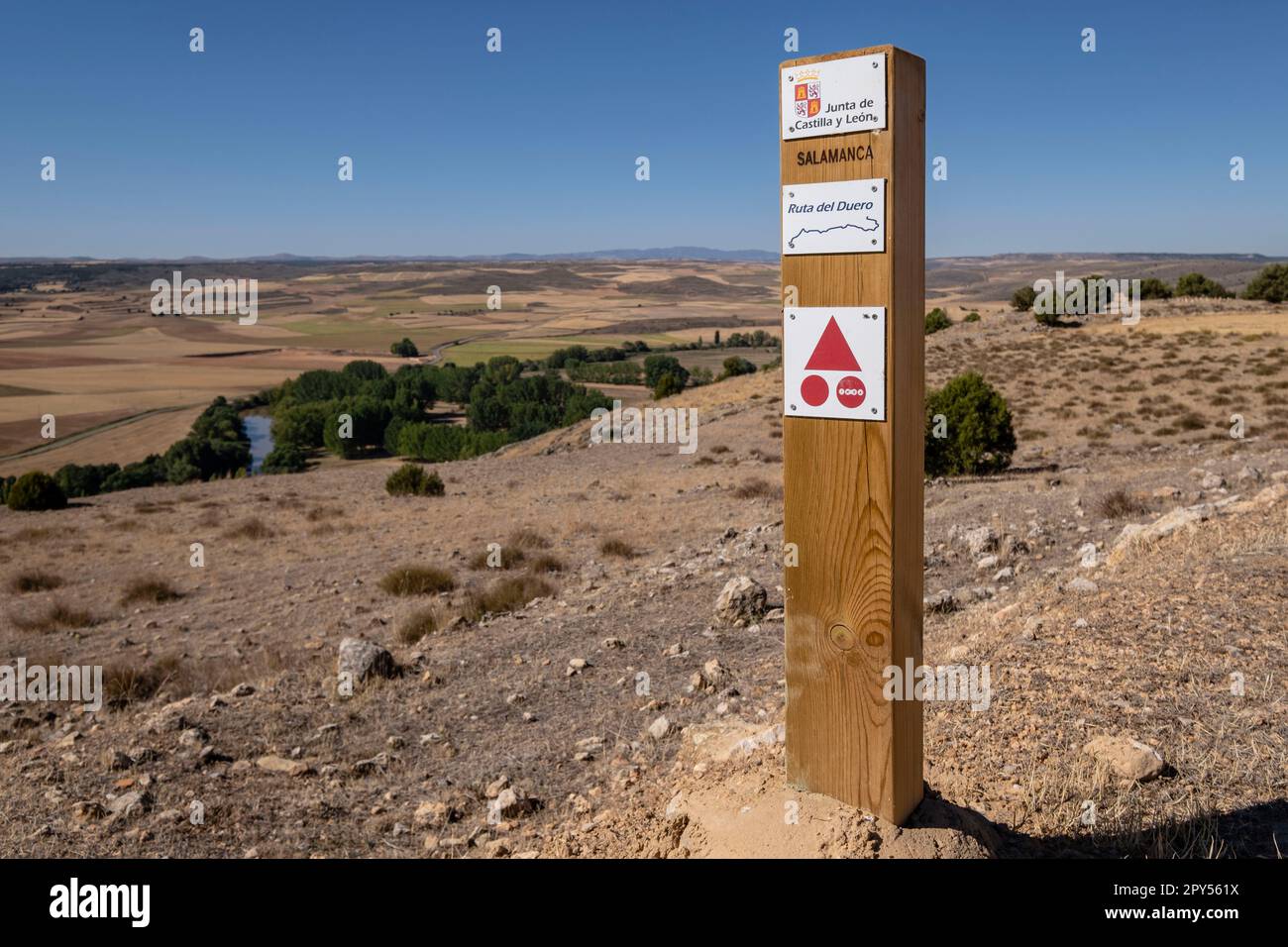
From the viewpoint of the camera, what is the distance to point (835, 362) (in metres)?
3.05

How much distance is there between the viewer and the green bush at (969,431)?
54.1 feet

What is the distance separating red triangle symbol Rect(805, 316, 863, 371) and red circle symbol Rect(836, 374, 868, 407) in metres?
0.04

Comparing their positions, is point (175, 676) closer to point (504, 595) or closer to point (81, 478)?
point (504, 595)

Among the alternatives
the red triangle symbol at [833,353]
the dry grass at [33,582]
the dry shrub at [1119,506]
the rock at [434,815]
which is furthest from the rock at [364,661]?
the dry grass at [33,582]

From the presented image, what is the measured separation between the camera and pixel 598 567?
11812 millimetres

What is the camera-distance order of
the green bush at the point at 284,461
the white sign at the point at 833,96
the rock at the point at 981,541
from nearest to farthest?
the white sign at the point at 833,96 → the rock at the point at 981,541 → the green bush at the point at 284,461

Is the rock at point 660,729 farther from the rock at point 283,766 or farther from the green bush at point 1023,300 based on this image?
the green bush at point 1023,300

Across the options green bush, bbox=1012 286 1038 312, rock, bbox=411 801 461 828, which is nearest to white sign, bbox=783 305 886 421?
rock, bbox=411 801 461 828

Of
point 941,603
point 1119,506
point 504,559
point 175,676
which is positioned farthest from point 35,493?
point 1119,506

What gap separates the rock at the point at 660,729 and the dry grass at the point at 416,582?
6.09 meters

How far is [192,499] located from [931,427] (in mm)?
17465

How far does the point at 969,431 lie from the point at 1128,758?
13154 millimetres
